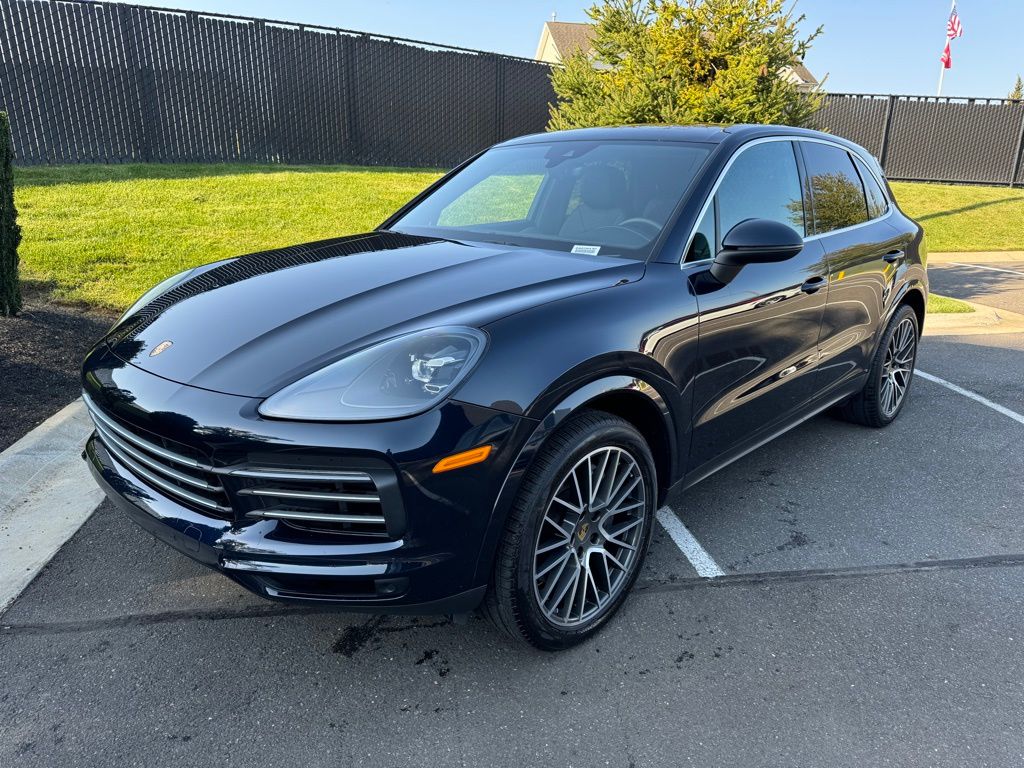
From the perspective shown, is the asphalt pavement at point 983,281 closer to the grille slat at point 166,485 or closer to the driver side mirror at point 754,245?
the driver side mirror at point 754,245

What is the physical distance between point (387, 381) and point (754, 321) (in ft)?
5.57

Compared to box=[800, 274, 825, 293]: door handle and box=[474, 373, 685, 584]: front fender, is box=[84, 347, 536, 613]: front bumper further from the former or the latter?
box=[800, 274, 825, 293]: door handle

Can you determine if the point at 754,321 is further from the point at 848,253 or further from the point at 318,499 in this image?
the point at 318,499

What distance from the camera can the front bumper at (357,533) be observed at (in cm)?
194

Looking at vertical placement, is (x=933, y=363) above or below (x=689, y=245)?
below

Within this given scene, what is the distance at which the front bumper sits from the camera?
6.37ft

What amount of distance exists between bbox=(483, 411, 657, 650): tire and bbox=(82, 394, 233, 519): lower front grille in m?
0.84

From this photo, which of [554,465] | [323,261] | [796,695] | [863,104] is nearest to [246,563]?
[554,465]

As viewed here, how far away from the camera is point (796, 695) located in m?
2.34

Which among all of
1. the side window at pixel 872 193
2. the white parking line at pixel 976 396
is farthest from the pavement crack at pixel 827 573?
the white parking line at pixel 976 396

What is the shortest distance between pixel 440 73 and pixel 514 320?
13748mm

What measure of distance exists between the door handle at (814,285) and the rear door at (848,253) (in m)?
0.11

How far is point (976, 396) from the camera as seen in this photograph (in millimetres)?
5453

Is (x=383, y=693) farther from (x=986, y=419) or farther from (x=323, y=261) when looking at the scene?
(x=986, y=419)
